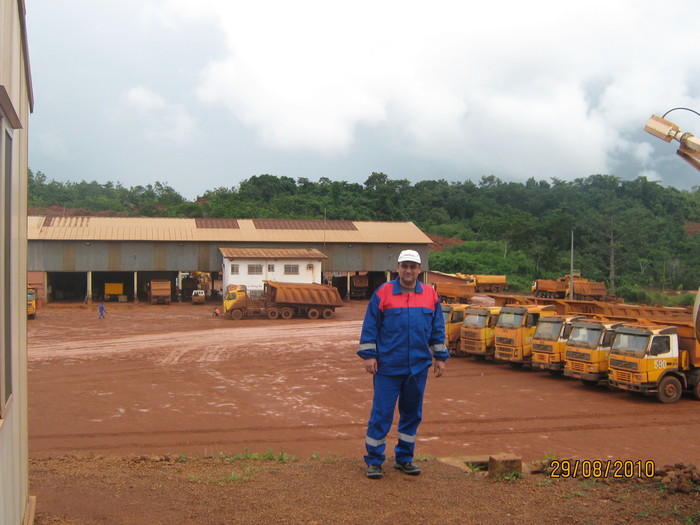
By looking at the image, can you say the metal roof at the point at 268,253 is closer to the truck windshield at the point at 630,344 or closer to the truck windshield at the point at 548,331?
the truck windshield at the point at 548,331

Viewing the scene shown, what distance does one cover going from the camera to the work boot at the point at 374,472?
5.70 metres

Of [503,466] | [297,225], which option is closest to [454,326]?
[503,466]

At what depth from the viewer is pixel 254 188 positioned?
89188 mm

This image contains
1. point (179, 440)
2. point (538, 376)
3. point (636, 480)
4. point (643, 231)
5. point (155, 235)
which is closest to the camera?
point (636, 480)

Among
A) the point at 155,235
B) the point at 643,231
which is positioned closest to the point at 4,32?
the point at 155,235

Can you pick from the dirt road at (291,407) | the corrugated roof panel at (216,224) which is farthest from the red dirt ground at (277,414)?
the corrugated roof panel at (216,224)

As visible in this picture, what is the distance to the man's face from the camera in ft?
19.7

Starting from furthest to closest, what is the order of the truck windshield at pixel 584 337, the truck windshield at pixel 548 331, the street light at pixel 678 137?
the truck windshield at pixel 548 331
the truck windshield at pixel 584 337
the street light at pixel 678 137

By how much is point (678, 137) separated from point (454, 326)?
10.5m

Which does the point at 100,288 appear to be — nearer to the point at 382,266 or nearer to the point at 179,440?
the point at 382,266

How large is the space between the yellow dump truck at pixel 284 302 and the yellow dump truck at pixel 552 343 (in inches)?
743

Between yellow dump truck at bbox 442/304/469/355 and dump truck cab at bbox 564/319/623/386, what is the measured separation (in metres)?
5.97

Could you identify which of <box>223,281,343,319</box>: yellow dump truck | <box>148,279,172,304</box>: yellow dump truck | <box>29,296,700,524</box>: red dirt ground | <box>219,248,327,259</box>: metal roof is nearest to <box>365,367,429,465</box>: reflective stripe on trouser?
<box>29,296,700,524</box>: red dirt ground

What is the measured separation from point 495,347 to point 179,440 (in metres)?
12.0
